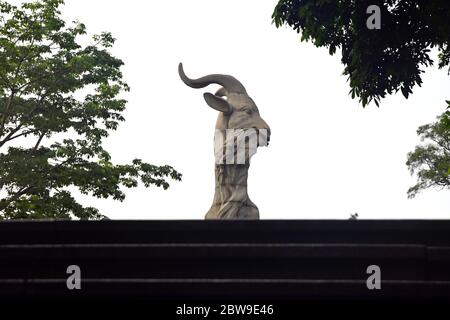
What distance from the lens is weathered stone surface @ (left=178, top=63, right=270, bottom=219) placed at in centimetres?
1409

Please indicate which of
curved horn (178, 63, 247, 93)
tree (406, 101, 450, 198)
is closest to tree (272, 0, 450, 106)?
curved horn (178, 63, 247, 93)

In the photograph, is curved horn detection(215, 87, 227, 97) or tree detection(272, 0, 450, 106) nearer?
curved horn detection(215, 87, 227, 97)

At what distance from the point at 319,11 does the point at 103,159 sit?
12485mm

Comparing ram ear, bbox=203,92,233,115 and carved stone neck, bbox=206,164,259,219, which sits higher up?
ram ear, bbox=203,92,233,115

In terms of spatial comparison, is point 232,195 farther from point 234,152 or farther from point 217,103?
point 217,103

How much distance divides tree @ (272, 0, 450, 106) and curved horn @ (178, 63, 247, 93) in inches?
102

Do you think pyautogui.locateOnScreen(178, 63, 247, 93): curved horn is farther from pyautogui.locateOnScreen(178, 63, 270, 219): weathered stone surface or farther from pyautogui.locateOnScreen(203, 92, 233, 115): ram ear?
pyautogui.locateOnScreen(203, 92, 233, 115): ram ear

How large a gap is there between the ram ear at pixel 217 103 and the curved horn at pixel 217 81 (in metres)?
0.35

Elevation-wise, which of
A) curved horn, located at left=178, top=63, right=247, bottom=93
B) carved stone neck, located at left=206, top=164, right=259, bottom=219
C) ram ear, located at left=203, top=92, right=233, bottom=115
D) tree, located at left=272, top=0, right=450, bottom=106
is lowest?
carved stone neck, located at left=206, top=164, right=259, bottom=219

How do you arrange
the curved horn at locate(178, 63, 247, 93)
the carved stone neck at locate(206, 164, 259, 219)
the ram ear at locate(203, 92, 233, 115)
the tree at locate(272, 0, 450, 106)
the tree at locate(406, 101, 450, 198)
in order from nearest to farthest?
the carved stone neck at locate(206, 164, 259, 219) → the ram ear at locate(203, 92, 233, 115) → the curved horn at locate(178, 63, 247, 93) → the tree at locate(272, 0, 450, 106) → the tree at locate(406, 101, 450, 198)

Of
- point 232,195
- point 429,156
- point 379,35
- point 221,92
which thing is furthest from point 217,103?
point 429,156

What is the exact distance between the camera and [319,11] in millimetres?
16109

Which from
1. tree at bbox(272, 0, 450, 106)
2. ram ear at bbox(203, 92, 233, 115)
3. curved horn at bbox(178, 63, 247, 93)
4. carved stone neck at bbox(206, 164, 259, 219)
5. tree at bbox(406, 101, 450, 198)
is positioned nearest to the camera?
carved stone neck at bbox(206, 164, 259, 219)
